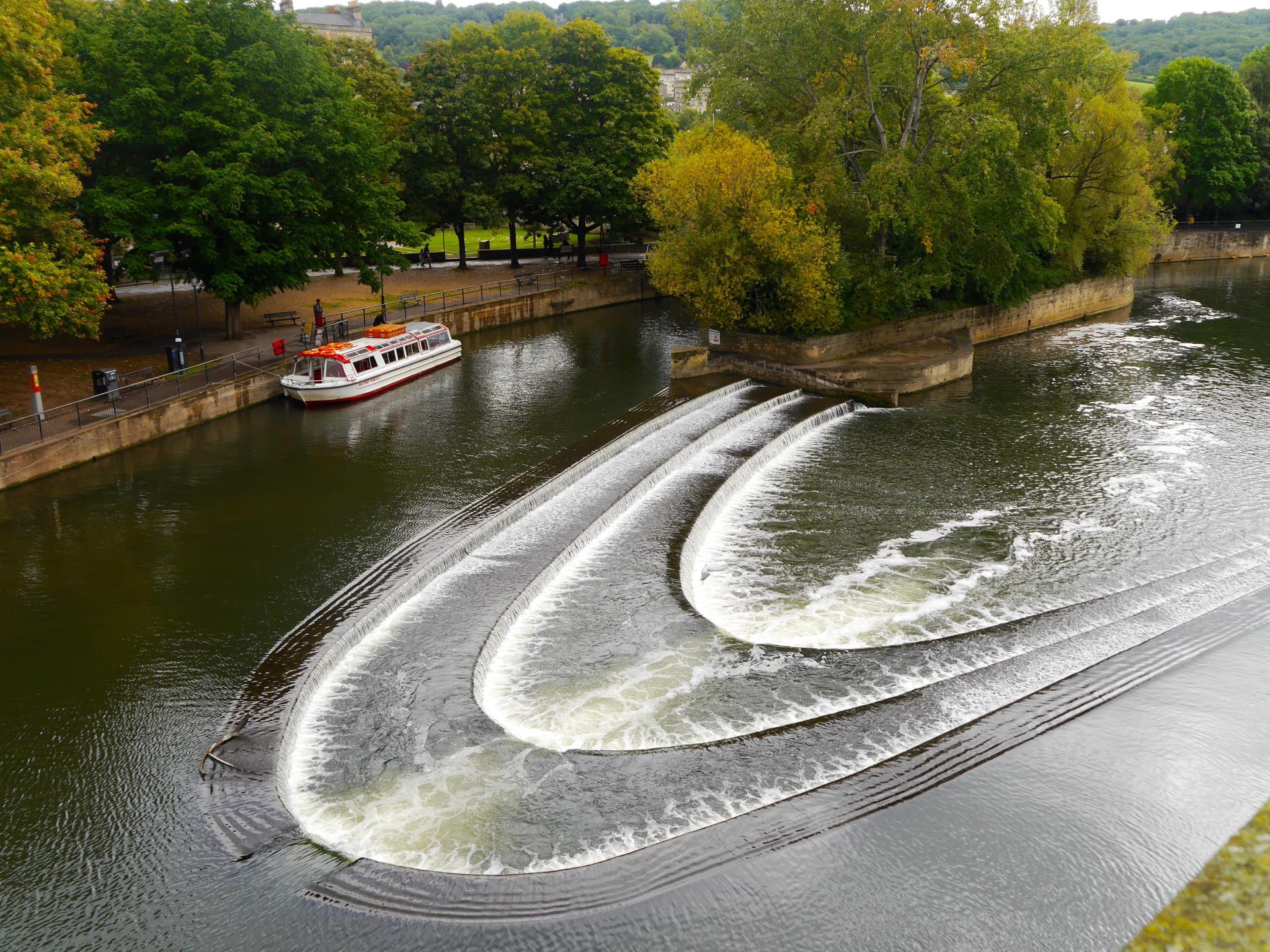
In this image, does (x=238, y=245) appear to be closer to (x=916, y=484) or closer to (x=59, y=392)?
(x=59, y=392)

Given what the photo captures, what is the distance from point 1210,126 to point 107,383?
287 feet

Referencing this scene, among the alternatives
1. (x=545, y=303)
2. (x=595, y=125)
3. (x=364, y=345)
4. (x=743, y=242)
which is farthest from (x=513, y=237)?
(x=743, y=242)

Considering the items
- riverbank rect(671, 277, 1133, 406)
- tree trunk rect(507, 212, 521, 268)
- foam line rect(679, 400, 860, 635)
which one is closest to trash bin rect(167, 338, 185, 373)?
riverbank rect(671, 277, 1133, 406)

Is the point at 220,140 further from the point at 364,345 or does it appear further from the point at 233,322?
the point at 364,345

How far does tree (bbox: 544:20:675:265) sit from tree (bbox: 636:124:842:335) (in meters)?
17.3

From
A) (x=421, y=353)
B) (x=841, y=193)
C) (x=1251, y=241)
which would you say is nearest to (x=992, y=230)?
(x=841, y=193)

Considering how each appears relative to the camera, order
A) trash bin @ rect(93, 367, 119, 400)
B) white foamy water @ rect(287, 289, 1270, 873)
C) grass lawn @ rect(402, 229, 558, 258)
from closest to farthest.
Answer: white foamy water @ rect(287, 289, 1270, 873), trash bin @ rect(93, 367, 119, 400), grass lawn @ rect(402, 229, 558, 258)

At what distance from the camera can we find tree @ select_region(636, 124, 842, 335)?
38.5m

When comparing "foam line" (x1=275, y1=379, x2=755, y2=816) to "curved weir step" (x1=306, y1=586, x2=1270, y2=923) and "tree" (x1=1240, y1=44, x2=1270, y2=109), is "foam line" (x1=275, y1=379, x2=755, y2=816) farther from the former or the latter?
"tree" (x1=1240, y1=44, x2=1270, y2=109)

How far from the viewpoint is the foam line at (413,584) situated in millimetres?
15312

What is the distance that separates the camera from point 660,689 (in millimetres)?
16891

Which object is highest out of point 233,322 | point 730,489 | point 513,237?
point 513,237

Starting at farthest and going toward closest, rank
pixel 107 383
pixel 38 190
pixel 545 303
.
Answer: pixel 545 303 < pixel 107 383 < pixel 38 190

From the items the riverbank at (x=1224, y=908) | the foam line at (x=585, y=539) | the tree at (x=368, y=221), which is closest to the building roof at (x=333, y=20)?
the tree at (x=368, y=221)
